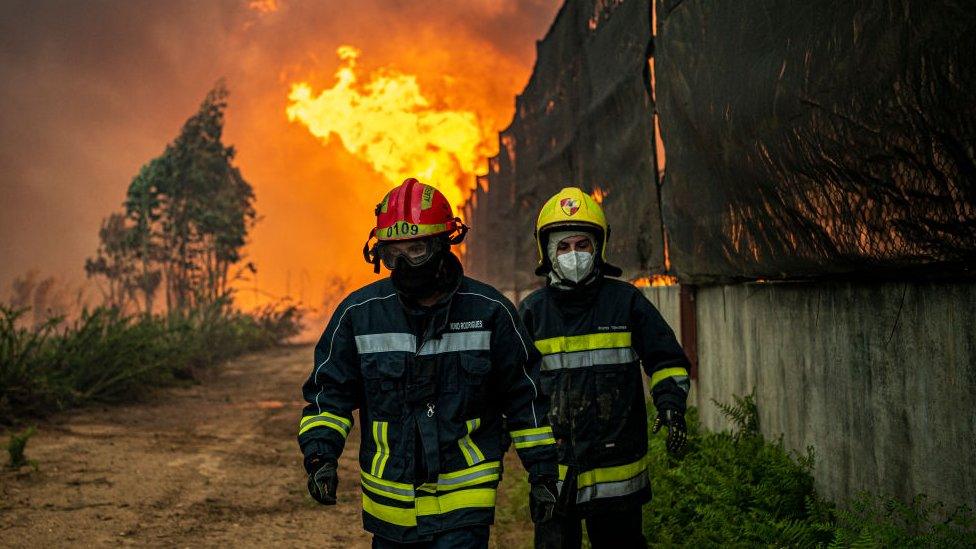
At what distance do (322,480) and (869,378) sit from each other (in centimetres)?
227

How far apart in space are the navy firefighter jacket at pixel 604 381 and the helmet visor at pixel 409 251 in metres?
1.04

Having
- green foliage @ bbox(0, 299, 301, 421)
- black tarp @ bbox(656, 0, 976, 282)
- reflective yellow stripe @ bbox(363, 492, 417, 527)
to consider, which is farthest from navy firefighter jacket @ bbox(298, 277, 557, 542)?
green foliage @ bbox(0, 299, 301, 421)

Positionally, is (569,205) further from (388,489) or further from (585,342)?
(388,489)

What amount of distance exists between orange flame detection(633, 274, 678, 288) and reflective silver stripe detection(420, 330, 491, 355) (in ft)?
11.2

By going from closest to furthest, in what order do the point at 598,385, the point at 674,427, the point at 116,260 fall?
the point at 674,427 → the point at 598,385 → the point at 116,260

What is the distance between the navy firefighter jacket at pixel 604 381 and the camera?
3.98m

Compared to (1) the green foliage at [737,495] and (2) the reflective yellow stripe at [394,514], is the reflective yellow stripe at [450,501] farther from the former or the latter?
(1) the green foliage at [737,495]

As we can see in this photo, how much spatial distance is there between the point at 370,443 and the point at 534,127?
919 cm

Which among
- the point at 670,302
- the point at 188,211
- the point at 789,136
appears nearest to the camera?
the point at 789,136

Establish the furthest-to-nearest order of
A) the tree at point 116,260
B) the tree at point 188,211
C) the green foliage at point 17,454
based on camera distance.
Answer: the tree at point 116,260, the tree at point 188,211, the green foliage at point 17,454

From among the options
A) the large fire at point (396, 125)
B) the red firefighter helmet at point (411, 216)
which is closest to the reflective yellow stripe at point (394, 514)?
the red firefighter helmet at point (411, 216)

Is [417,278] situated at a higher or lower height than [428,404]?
higher

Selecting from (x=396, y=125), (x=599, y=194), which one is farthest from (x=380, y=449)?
(x=396, y=125)

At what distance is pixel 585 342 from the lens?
4.12m
